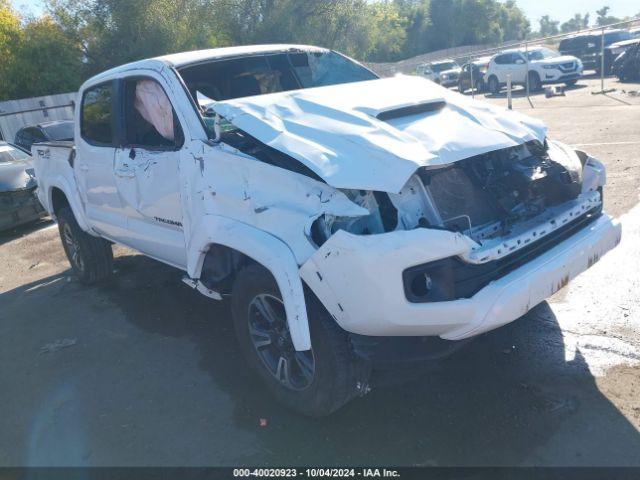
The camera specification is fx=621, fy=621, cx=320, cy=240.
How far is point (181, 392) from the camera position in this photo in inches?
163

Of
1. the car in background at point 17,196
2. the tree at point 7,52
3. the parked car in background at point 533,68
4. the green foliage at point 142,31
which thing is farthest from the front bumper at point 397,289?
the tree at point 7,52

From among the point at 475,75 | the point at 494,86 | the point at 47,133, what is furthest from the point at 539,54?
the point at 47,133

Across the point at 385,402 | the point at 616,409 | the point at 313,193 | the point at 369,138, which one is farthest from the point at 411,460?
the point at 369,138

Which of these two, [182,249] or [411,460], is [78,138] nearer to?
[182,249]

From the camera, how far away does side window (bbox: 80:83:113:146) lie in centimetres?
520

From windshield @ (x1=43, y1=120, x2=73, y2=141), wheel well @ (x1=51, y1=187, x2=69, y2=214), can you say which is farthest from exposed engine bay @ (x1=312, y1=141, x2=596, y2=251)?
windshield @ (x1=43, y1=120, x2=73, y2=141)

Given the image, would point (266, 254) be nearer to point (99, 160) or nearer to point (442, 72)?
point (99, 160)

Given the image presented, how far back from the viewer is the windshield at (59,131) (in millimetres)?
13234

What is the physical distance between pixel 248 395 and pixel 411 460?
4.07 feet

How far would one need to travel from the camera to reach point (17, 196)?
9.59m

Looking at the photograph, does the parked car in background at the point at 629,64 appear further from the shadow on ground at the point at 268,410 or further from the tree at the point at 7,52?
the tree at the point at 7,52

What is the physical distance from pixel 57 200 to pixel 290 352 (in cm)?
425

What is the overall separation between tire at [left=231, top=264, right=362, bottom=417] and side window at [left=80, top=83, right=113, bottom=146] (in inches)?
89.1

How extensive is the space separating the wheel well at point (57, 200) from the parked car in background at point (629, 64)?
20.4m
